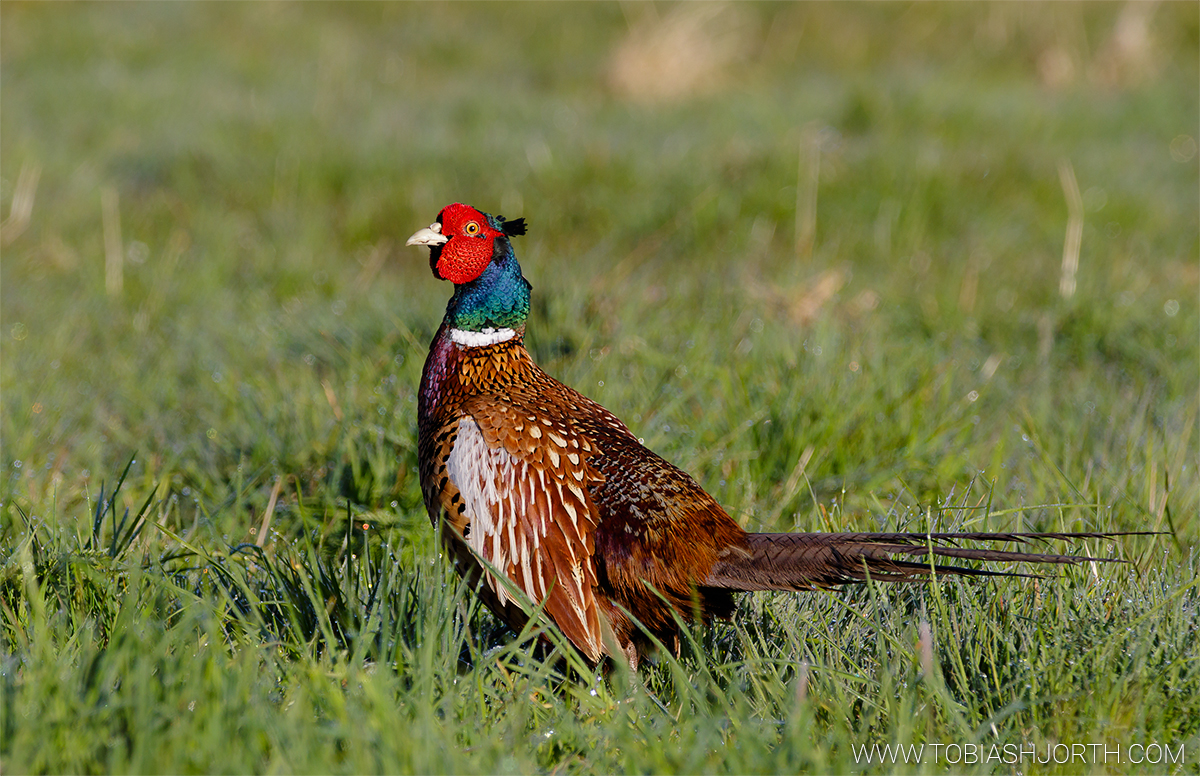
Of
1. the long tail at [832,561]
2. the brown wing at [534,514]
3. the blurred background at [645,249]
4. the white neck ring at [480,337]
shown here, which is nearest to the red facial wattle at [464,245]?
the white neck ring at [480,337]

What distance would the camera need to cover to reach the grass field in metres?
1.75

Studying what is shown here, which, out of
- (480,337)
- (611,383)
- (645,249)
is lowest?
(611,383)

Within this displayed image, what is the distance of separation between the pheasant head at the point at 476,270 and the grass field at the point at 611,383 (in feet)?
1.91

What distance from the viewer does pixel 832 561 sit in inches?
76.6

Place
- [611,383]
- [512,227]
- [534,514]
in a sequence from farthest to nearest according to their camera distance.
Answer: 1. [611,383]
2. [512,227]
3. [534,514]

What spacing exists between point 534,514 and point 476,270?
646 millimetres

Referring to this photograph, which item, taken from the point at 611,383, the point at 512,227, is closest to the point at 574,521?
the point at 512,227

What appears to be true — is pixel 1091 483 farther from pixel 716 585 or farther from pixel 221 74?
pixel 221 74

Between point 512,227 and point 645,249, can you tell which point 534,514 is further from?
point 645,249

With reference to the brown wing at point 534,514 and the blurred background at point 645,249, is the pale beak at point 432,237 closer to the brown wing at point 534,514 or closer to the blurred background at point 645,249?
the brown wing at point 534,514

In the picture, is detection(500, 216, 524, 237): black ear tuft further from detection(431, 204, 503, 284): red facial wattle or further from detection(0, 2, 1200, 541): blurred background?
Result: detection(0, 2, 1200, 541): blurred background

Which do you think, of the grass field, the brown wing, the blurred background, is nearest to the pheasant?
the brown wing

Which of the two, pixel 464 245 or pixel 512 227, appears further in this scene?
pixel 512 227

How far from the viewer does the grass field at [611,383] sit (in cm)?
175
